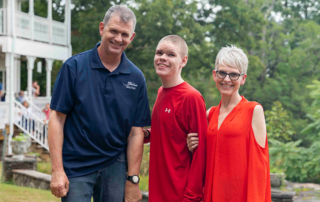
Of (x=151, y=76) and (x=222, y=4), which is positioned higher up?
(x=222, y=4)

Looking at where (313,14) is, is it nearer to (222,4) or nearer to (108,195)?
(222,4)

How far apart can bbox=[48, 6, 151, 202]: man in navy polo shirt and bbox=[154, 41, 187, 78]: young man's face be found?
231 millimetres

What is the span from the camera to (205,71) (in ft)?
74.5

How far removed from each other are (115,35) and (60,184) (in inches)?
48.9

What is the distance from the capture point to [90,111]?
3.19 meters

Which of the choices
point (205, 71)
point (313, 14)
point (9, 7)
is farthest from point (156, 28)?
point (313, 14)

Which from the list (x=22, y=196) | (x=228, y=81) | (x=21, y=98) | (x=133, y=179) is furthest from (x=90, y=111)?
(x=21, y=98)

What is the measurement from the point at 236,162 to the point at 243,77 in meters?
0.72

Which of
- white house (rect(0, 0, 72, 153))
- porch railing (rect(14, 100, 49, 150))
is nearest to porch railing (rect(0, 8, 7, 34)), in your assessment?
white house (rect(0, 0, 72, 153))

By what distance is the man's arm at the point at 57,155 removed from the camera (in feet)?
10.1

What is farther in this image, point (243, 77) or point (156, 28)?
point (156, 28)

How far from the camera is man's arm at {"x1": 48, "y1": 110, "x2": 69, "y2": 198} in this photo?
309cm

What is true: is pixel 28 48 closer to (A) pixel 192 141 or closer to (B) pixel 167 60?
(B) pixel 167 60

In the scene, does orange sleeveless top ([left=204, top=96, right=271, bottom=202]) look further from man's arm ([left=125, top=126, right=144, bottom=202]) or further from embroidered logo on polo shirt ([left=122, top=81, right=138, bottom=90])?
embroidered logo on polo shirt ([left=122, top=81, right=138, bottom=90])
